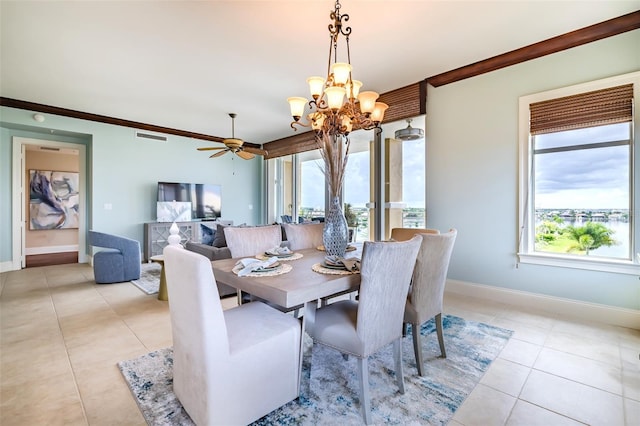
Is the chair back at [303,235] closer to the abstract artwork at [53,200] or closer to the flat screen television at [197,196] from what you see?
the flat screen television at [197,196]

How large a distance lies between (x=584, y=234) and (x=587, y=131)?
1.03 metres

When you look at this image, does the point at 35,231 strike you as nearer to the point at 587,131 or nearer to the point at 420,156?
the point at 420,156

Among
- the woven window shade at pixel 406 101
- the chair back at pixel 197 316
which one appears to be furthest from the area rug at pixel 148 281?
the woven window shade at pixel 406 101

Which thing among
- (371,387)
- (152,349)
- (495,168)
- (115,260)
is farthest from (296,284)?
(115,260)

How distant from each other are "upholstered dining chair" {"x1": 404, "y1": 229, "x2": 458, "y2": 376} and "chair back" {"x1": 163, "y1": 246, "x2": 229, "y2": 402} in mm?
1177

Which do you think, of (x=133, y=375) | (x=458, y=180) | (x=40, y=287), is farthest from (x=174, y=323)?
(x=40, y=287)

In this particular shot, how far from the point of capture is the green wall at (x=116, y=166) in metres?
4.82

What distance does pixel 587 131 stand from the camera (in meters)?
2.85

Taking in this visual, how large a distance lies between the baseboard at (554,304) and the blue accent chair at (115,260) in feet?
14.7

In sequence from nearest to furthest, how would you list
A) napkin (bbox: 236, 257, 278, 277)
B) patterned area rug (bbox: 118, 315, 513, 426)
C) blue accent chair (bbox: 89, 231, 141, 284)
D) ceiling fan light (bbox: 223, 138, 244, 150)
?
patterned area rug (bbox: 118, 315, 513, 426), napkin (bbox: 236, 257, 278, 277), blue accent chair (bbox: 89, 231, 141, 284), ceiling fan light (bbox: 223, 138, 244, 150)

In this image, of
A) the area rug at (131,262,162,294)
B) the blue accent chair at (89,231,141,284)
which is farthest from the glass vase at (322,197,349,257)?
the blue accent chair at (89,231,141,284)

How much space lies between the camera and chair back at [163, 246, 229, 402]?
3.98 feet

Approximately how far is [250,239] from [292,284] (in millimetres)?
1135

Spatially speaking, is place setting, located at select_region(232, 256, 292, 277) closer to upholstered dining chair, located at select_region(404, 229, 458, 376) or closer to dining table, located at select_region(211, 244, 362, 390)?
dining table, located at select_region(211, 244, 362, 390)
